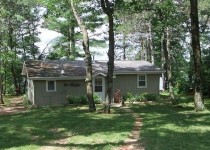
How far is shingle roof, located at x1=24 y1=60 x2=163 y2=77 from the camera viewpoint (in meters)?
32.8

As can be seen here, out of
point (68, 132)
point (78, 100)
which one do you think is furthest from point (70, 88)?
point (68, 132)

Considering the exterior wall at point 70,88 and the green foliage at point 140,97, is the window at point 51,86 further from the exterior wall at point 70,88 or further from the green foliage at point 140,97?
the green foliage at point 140,97

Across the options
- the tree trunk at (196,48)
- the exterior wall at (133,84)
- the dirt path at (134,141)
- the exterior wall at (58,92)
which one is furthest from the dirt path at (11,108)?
the dirt path at (134,141)

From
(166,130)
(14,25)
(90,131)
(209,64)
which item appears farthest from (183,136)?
(14,25)

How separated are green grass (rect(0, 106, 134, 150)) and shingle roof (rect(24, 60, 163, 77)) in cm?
1044

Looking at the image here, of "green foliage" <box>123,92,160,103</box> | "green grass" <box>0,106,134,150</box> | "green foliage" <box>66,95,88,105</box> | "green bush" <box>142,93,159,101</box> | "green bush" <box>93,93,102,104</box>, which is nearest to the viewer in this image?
"green grass" <box>0,106,134,150</box>

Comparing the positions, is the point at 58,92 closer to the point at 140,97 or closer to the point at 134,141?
the point at 140,97

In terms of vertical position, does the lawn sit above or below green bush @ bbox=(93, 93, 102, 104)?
below

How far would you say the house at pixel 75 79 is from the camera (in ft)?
106

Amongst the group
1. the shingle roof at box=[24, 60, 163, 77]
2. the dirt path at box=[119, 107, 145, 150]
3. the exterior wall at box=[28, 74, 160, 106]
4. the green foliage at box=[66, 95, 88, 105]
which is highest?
the shingle roof at box=[24, 60, 163, 77]

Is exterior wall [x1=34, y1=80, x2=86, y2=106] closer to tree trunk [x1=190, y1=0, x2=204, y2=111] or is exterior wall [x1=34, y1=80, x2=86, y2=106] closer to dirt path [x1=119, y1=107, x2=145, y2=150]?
tree trunk [x1=190, y1=0, x2=204, y2=111]

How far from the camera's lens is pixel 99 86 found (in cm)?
3397

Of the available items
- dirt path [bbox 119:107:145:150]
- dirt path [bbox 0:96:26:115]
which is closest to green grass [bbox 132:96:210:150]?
dirt path [bbox 119:107:145:150]

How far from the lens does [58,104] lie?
32.8 m
